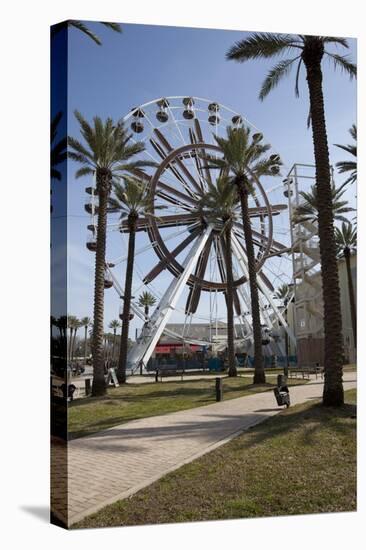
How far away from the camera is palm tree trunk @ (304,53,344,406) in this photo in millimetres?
10695

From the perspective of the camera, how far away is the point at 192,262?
1867 cm

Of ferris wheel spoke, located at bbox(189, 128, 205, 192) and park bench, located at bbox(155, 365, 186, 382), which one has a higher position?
ferris wheel spoke, located at bbox(189, 128, 205, 192)

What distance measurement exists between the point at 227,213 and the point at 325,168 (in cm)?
694

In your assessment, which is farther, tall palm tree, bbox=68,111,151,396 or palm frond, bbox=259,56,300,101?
palm frond, bbox=259,56,300,101

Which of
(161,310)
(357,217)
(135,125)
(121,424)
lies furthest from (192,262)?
(121,424)

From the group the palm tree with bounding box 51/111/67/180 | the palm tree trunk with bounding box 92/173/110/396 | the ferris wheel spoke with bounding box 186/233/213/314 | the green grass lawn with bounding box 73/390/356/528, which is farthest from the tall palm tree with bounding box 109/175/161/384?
the palm tree with bounding box 51/111/67/180

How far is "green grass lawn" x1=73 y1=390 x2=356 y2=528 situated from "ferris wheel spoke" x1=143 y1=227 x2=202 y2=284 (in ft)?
24.7

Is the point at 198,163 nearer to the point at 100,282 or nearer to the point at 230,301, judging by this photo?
the point at 230,301

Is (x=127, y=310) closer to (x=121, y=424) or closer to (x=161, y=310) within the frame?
(x=161, y=310)

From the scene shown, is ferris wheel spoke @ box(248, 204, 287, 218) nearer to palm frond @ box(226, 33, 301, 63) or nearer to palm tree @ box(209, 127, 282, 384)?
palm tree @ box(209, 127, 282, 384)

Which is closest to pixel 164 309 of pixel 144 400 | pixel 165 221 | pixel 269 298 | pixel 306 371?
pixel 269 298

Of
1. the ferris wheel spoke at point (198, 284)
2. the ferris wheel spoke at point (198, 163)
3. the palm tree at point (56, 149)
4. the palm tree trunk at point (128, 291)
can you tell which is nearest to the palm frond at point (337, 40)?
the palm tree at point (56, 149)

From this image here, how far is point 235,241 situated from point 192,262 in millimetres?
1729

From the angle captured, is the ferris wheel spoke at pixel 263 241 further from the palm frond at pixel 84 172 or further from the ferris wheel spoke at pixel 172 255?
the palm frond at pixel 84 172
